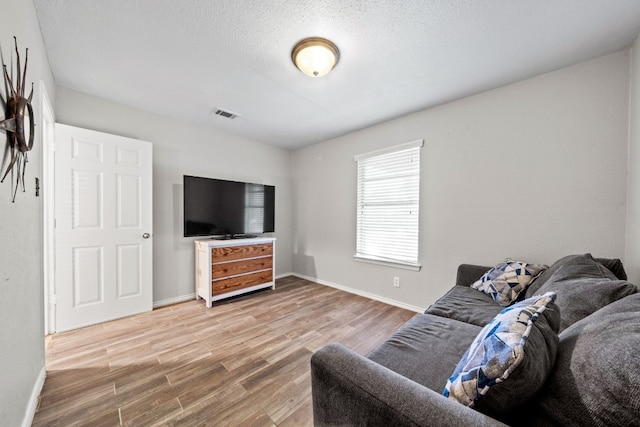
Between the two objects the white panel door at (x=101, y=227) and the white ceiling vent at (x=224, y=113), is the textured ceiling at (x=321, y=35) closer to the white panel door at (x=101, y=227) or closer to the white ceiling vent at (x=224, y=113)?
the white ceiling vent at (x=224, y=113)

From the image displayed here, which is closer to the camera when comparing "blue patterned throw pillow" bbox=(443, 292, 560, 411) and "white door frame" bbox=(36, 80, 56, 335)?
"blue patterned throw pillow" bbox=(443, 292, 560, 411)

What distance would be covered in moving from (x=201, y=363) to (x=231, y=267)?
4.79ft

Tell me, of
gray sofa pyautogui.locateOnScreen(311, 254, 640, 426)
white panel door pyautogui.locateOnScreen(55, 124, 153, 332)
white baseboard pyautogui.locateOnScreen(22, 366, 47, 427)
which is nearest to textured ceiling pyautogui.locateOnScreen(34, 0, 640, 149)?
white panel door pyautogui.locateOnScreen(55, 124, 153, 332)

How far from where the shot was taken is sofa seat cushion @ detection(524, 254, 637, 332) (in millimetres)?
1069

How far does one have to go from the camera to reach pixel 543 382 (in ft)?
2.19

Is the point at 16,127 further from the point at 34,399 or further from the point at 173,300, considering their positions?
the point at 173,300

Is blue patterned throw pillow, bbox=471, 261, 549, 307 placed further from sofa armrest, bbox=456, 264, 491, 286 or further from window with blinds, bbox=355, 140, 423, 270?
window with blinds, bbox=355, 140, 423, 270

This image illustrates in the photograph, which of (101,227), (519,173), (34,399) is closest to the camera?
(34,399)

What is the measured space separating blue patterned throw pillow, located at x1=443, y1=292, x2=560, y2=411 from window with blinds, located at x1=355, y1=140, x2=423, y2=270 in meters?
2.18

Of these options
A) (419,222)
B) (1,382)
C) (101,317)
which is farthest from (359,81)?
(101,317)

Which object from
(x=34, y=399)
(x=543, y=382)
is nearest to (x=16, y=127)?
(x=34, y=399)

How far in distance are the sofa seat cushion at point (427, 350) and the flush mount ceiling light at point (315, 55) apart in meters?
2.01

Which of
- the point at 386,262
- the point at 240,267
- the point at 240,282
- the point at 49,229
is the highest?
the point at 49,229

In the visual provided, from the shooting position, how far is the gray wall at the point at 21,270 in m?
1.05
